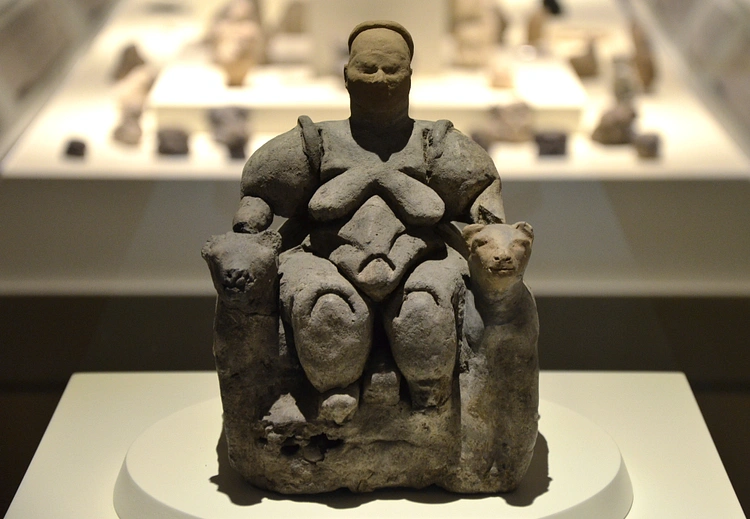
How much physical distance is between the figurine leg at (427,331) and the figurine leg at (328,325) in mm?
90

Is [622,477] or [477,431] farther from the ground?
[477,431]

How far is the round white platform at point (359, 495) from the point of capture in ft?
9.23

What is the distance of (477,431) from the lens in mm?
2875

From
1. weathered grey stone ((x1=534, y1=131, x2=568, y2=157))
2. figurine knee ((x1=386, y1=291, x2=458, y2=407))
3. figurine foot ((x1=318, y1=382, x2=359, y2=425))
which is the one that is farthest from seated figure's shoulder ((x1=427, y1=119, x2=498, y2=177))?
weathered grey stone ((x1=534, y1=131, x2=568, y2=157))

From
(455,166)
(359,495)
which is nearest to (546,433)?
(359,495)

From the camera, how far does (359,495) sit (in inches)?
115

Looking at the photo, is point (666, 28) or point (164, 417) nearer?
point (164, 417)

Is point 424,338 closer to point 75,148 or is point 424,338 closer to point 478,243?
point 478,243

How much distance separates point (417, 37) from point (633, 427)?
5.94 ft

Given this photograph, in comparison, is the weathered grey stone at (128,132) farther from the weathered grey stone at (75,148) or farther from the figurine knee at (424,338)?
the figurine knee at (424,338)

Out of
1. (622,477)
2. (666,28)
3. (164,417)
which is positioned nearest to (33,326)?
(164,417)

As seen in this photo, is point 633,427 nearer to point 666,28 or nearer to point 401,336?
point 401,336

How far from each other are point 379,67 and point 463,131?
1.45m

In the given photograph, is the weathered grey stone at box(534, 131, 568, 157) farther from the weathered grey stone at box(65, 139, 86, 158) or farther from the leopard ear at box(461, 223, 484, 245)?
the weathered grey stone at box(65, 139, 86, 158)
